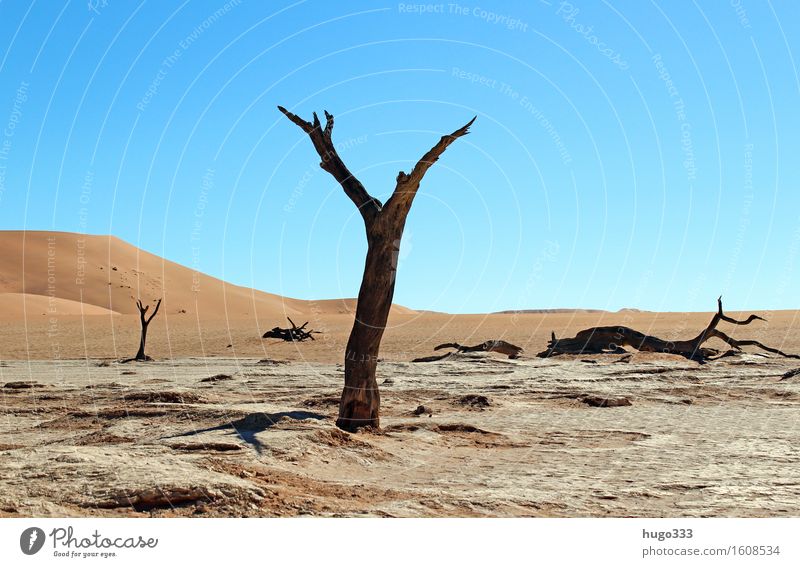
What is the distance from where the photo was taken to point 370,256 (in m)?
12.8

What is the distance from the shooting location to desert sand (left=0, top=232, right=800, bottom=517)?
801 centimetres

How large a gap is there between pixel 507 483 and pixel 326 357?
22.6 metres

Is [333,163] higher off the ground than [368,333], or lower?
higher

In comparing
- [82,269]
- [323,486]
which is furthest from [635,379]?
[82,269]

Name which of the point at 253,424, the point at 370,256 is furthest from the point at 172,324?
the point at 253,424

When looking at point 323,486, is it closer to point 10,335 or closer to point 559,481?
point 559,481

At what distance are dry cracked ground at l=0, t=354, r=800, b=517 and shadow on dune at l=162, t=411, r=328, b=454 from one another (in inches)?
1.6

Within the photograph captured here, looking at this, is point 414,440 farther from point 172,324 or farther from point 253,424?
point 172,324

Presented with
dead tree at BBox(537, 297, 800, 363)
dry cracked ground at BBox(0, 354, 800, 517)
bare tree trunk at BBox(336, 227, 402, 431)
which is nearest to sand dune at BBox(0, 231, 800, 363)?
dead tree at BBox(537, 297, 800, 363)

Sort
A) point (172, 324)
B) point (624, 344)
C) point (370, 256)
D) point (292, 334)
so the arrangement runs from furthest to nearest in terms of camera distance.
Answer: point (172, 324) → point (292, 334) → point (624, 344) → point (370, 256)

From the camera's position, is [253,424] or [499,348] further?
[499,348]

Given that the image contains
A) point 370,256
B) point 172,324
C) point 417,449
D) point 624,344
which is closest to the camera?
point 417,449

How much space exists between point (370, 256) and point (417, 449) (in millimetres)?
2901

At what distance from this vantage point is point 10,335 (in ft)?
147
